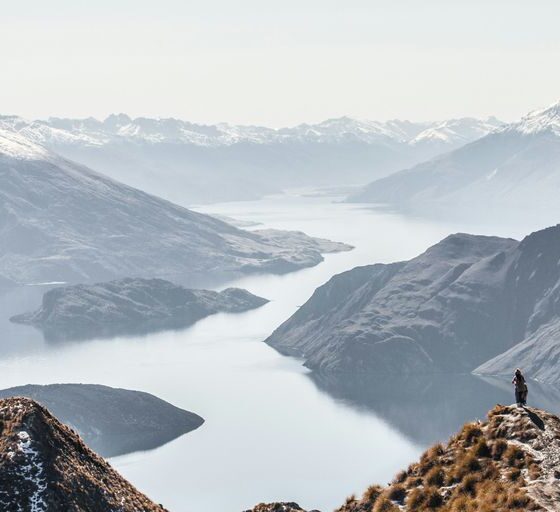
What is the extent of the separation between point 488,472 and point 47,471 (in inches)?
486

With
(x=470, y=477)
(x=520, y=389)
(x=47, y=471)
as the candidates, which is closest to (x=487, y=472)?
(x=470, y=477)

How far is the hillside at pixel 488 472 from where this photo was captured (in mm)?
33156

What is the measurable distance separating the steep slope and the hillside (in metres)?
7.67

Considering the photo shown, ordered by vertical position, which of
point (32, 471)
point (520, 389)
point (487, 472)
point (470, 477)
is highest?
point (520, 389)

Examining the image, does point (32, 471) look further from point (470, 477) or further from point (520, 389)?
point (520, 389)

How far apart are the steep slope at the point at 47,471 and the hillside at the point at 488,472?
767 cm

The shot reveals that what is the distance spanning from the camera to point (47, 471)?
3431 centimetres

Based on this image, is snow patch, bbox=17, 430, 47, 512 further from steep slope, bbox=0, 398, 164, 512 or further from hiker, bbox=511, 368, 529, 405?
hiker, bbox=511, 368, 529, 405

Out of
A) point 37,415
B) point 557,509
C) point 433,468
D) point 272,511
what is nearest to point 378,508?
point 433,468

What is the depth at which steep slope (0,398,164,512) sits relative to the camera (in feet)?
110

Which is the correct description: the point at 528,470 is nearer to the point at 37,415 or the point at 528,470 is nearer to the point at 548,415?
the point at 548,415

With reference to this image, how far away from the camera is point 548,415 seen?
122 ft

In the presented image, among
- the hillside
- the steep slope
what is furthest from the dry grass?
the steep slope

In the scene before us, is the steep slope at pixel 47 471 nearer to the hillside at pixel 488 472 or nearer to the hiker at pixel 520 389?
the hillside at pixel 488 472
